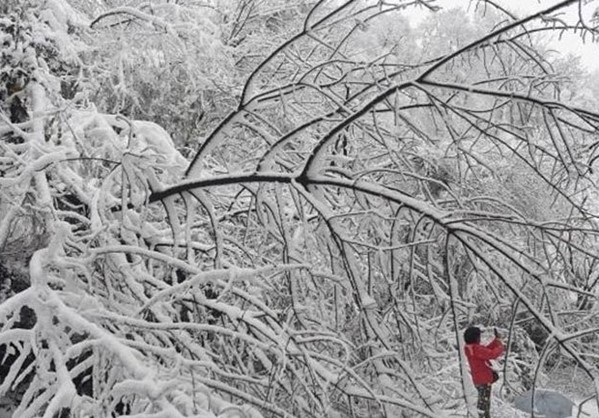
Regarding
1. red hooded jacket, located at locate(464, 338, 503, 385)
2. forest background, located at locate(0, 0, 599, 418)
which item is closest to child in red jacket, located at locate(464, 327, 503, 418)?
red hooded jacket, located at locate(464, 338, 503, 385)

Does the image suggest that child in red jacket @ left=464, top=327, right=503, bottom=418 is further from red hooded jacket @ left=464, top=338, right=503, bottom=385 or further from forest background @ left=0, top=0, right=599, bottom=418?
forest background @ left=0, top=0, right=599, bottom=418

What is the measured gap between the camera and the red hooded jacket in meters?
5.19

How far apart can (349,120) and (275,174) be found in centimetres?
48

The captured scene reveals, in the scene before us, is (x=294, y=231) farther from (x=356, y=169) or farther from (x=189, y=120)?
(x=189, y=120)

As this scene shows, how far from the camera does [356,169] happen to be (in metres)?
3.70

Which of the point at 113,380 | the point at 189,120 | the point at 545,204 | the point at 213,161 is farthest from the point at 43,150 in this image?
the point at 545,204

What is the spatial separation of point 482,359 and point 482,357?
31 mm

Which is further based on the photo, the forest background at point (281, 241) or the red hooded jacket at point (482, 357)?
the red hooded jacket at point (482, 357)

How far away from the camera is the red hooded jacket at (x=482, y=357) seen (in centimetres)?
519

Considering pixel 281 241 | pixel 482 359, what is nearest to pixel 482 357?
pixel 482 359

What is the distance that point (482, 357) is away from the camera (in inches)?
205

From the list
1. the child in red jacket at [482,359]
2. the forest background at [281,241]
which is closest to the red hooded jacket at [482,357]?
the child in red jacket at [482,359]

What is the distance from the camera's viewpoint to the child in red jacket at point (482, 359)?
5.18m

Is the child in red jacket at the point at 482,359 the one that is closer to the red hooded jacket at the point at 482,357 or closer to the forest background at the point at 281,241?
the red hooded jacket at the point at 482,357
